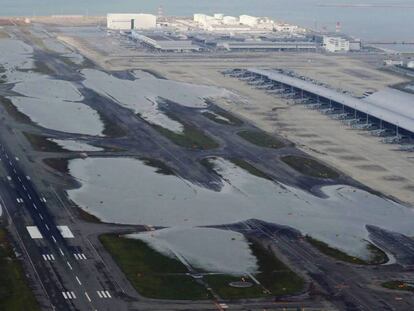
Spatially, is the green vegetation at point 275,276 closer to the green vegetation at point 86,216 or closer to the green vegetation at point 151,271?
the green vegetation at point 151,271

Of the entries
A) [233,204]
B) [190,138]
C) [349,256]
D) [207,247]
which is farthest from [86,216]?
[190,138]

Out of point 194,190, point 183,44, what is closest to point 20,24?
point 183,44

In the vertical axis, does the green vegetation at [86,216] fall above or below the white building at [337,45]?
below

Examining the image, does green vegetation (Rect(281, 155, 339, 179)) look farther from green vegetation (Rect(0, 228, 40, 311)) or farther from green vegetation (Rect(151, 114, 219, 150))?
green vegetation (Rect(0, 228, 40, 311))

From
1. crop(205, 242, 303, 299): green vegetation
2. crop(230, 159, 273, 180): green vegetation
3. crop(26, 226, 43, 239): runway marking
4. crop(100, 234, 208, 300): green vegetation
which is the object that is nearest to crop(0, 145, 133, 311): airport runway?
crop(26, 226, 43, 239): runway marking

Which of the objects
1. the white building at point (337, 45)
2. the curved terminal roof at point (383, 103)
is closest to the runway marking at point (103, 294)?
the curved terminal roof at point (383, 103)
